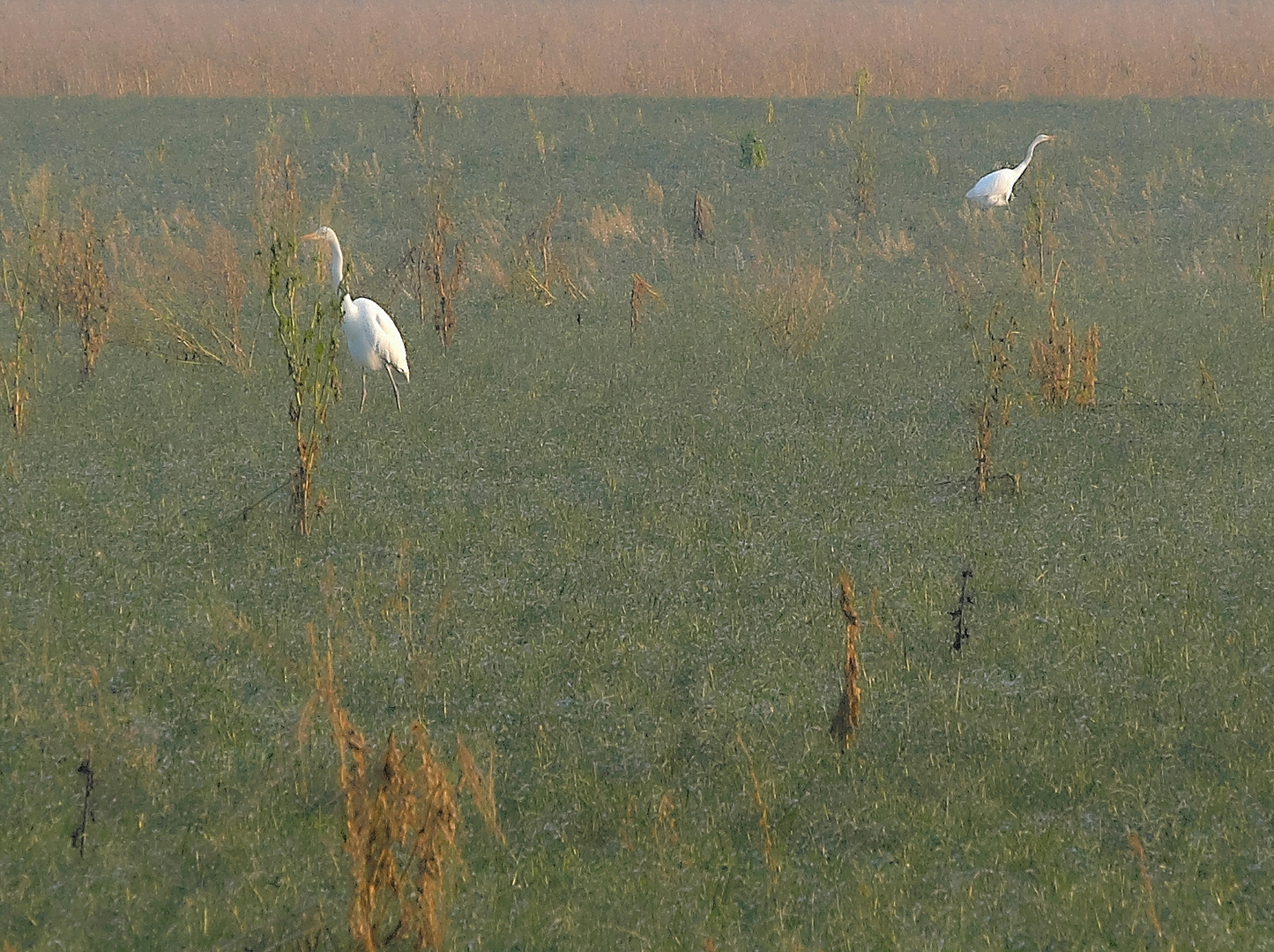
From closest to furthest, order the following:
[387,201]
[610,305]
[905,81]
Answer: [610,305] → [387,201] → [905,81]

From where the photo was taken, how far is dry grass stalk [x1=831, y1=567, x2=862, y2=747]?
158 inches

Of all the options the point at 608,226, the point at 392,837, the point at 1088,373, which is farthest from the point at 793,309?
the point at 392,837

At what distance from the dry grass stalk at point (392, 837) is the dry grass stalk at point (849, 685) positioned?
1.28 metres

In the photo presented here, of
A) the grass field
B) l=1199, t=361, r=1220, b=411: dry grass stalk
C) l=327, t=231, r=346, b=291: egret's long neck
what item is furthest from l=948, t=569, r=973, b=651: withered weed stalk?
l=327, t=231, r=346, b=291: egret's long neck

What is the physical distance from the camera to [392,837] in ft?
10.1

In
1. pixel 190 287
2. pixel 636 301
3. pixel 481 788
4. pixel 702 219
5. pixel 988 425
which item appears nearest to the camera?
pixel 481 788

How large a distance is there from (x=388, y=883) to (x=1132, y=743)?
2189 millimetres

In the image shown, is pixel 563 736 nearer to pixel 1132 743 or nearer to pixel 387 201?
pixel 1132 743

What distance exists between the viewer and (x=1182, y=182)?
15516mm

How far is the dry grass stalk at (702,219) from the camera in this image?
1383cm

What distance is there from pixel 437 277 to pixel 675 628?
553 cm

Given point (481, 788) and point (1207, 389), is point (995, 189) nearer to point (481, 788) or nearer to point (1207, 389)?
point (1207, 389)

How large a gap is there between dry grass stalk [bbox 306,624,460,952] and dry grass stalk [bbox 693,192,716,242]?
10922 millimetres

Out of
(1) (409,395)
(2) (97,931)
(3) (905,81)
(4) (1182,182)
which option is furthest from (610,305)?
(3) (905,81)
